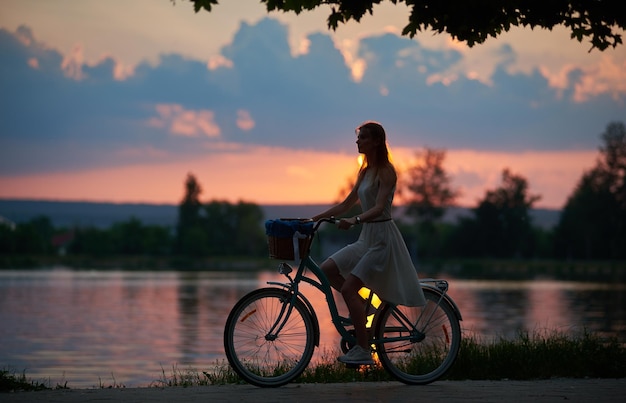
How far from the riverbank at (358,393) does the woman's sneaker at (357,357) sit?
209 mm

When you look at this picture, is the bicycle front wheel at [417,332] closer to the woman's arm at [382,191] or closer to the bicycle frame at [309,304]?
the bicycle frame at [309,304]

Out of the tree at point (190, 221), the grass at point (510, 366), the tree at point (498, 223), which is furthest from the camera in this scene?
the tree at point (190, 221)

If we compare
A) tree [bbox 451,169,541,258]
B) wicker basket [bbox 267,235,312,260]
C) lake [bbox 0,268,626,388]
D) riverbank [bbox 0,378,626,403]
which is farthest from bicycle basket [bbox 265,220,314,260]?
tree [bbox 451,169,541,258]

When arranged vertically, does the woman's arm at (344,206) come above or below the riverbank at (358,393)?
above

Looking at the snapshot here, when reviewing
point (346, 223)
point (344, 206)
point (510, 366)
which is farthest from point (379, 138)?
point (510, 366)

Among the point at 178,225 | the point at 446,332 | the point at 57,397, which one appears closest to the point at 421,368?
the point at 446,332

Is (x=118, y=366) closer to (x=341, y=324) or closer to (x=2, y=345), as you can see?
(x=2, y=345)

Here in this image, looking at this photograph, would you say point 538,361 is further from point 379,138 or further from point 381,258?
point 379,138

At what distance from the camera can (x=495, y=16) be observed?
965cm

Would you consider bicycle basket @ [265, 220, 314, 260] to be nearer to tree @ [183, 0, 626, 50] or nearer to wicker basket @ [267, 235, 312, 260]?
wicker basket @ [267, 235, 312, 260]

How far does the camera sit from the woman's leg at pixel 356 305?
8.34 metres

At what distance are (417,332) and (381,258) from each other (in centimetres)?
77

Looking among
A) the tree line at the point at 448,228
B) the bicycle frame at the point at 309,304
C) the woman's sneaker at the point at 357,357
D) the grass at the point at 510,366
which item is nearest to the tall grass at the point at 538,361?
the grass at the point at 510,366

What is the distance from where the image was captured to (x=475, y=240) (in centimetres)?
12719
